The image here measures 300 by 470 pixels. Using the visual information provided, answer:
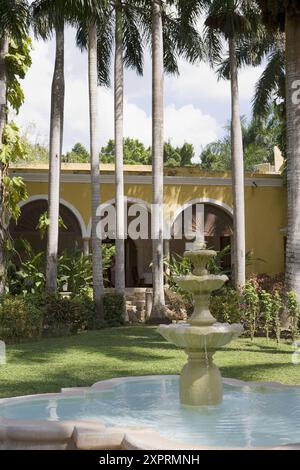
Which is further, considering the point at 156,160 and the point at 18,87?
the point at 156,160

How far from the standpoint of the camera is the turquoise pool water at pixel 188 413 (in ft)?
18.3

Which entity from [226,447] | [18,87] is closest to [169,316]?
[18,87]

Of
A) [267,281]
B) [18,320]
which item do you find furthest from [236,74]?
[18,320]

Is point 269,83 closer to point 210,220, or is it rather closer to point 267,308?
point 210,220

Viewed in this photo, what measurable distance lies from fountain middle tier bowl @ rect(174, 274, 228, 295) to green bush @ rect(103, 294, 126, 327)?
10272 mm

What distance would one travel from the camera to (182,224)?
2269 centimetres

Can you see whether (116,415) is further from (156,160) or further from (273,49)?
(273,49)

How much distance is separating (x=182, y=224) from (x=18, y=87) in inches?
334

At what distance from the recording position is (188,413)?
656 cm

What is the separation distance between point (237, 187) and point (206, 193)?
178 inches

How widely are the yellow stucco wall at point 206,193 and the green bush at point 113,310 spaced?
16.2 ft

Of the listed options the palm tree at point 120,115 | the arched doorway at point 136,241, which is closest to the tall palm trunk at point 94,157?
the palm tree at point 120,115

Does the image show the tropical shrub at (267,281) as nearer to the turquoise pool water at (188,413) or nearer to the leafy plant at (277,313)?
the leafy plant at (277,313)

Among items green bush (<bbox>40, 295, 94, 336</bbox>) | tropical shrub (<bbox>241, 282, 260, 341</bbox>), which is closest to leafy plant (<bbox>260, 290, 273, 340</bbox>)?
tropical shrub (<bbox>241, 282, 260, 341</bbox>)
